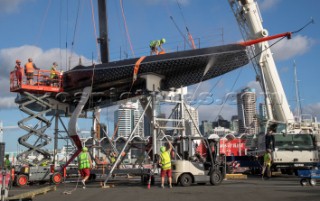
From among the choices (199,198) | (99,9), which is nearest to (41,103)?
(99,9)

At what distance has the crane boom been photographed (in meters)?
26.3

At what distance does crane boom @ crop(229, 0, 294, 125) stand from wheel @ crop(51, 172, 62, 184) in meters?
15.1

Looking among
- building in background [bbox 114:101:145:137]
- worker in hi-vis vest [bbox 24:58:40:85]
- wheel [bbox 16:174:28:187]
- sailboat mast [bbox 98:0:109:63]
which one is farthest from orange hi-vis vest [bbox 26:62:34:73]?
wheel [bbox 16:174:28:187]

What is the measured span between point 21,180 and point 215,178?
380 inches

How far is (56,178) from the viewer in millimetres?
19250

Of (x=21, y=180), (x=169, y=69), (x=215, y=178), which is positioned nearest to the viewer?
(x=215, y=178)

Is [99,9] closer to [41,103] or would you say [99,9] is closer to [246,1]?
[41,103]

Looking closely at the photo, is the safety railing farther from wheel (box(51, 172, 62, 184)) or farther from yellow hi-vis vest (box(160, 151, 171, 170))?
yellow hi-vis vest (box(160, 151, 171, 170))

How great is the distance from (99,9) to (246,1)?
10.8 metres

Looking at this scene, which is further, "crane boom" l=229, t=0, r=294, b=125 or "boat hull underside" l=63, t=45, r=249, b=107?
"crane boom" l=229, t=0, r=294, b=125

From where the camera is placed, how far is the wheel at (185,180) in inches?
611

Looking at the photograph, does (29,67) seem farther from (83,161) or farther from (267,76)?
(267,76)

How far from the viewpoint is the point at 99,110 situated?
80.3 feet

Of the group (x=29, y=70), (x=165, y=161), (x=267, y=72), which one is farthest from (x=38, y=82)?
(x=267, y=72)
